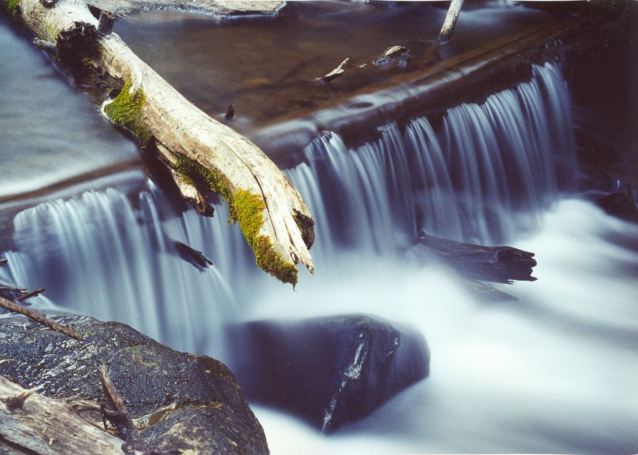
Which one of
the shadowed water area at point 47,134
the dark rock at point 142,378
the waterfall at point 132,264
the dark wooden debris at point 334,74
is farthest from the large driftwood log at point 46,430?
the dark wooden debris at point 334,74

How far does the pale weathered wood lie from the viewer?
597 centimetres

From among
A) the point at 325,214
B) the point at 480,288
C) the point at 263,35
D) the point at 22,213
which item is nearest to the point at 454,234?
the point at 480,288

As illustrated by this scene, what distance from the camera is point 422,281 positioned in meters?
4.26

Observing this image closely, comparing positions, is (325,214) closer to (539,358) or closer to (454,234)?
(454,234)

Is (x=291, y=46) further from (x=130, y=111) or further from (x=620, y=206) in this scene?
(x=620, y=206)

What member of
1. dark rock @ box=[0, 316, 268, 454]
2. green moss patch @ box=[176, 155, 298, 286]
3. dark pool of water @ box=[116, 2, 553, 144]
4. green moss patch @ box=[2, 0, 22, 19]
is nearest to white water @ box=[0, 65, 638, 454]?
green moss patch @ box=[176, 155, 298, 286]

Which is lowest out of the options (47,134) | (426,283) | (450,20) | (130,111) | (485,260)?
(426,283)

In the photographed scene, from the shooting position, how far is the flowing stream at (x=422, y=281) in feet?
10.5

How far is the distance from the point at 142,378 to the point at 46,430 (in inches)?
22.3

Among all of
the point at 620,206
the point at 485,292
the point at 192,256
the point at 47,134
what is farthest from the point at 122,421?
the point at 620,206

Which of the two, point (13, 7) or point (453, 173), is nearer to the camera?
point (453, 173)

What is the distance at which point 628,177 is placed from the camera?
565cm

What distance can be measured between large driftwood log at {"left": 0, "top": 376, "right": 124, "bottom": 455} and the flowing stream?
4.80 ft

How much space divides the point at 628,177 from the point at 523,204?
1217 mm
